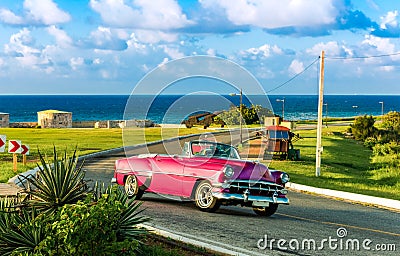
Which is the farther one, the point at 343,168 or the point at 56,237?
the point at 343,168

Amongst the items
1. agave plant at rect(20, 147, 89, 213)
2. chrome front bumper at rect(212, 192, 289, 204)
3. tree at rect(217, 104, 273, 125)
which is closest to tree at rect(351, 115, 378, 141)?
tree at rect(217, 104, 273, 125)

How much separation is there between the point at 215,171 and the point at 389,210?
6.63 meters

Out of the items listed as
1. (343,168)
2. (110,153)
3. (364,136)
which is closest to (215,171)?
(110,153)

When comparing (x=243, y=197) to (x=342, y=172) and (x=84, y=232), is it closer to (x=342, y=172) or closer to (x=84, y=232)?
(x=84, y=232)

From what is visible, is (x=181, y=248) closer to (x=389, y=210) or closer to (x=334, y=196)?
(x=389, y=210)

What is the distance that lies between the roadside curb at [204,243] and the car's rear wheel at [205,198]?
262 centimetres

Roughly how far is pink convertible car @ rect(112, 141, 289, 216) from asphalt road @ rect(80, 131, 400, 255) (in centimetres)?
40

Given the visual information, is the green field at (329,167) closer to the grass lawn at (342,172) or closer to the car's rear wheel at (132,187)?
the grass lawn at (342,172)

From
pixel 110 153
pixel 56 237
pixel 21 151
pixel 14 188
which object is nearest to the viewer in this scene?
pixel 56 237

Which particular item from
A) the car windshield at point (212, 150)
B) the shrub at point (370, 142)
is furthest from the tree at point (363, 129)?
the car windshield at point (212, 150)

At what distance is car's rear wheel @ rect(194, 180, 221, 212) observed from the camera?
13820mm

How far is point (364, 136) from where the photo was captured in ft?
233

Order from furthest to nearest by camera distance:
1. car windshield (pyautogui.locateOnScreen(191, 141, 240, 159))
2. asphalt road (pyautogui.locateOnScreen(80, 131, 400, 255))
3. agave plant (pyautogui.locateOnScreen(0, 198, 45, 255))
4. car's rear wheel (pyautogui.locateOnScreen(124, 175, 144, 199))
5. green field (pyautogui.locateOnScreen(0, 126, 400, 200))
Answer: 1. green field (pyautogui.locateOnScreen(0, 126, 400, 200))
2. car's rear wheel (pyautogui.locateOnScreen(124, 175, 144, 199))
3. car windshield (pyautogui.locateOnScreen(191, 141, 240, 159))
4. asphalt road (pyautogui.locateOnScreen(80, 131, 400, 255))
5. agave plant (pyautogui.locateOnScreen(0, 198, 45, 255))

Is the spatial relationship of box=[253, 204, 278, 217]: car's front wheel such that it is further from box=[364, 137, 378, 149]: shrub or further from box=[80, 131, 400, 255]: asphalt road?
box=[364, 137, 378, 149]: shrub
